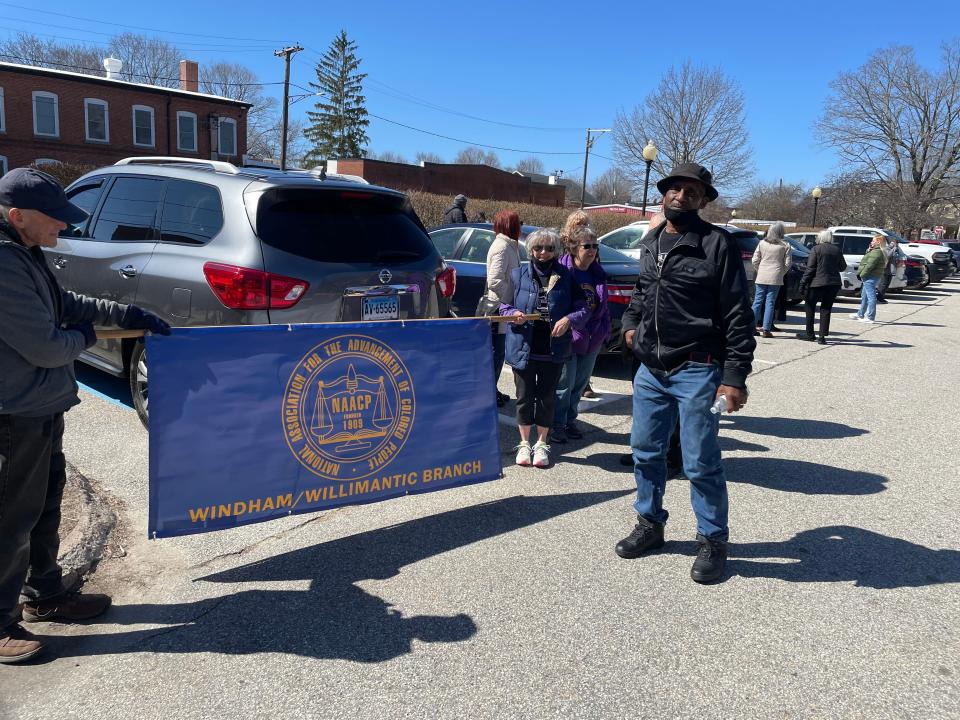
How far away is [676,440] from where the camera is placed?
530 cm

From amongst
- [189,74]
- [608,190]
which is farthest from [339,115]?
[608,190]

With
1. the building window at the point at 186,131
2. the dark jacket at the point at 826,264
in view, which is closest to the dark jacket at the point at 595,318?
the dark jacket at the point at 826,264

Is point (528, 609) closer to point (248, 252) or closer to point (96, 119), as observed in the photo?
point (248, 252)

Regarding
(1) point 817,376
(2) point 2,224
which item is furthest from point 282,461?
(1) point 817,376

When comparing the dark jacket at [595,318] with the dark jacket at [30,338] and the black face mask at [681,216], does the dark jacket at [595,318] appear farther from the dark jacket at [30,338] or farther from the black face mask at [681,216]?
the dark jacket at [30,338]

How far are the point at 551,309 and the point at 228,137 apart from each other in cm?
4649

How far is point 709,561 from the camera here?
3674 mm

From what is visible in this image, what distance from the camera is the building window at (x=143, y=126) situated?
139 feet

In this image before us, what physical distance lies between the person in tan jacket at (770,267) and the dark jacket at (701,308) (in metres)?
9.00

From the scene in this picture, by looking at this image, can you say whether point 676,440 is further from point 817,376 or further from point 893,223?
point 893,223

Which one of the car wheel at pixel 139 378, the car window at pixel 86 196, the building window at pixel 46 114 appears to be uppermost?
the building window at pixel 46 114

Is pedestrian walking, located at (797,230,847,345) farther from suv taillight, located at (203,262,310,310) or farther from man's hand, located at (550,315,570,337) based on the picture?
suv taillight, located at (203,262,310,310)

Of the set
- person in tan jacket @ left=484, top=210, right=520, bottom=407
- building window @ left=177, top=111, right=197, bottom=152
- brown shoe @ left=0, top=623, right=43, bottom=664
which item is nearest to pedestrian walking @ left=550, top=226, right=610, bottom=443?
person in tan jacket @ left=484, top=210, right=520, bottom=407

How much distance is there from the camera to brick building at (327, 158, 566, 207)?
133 ft
